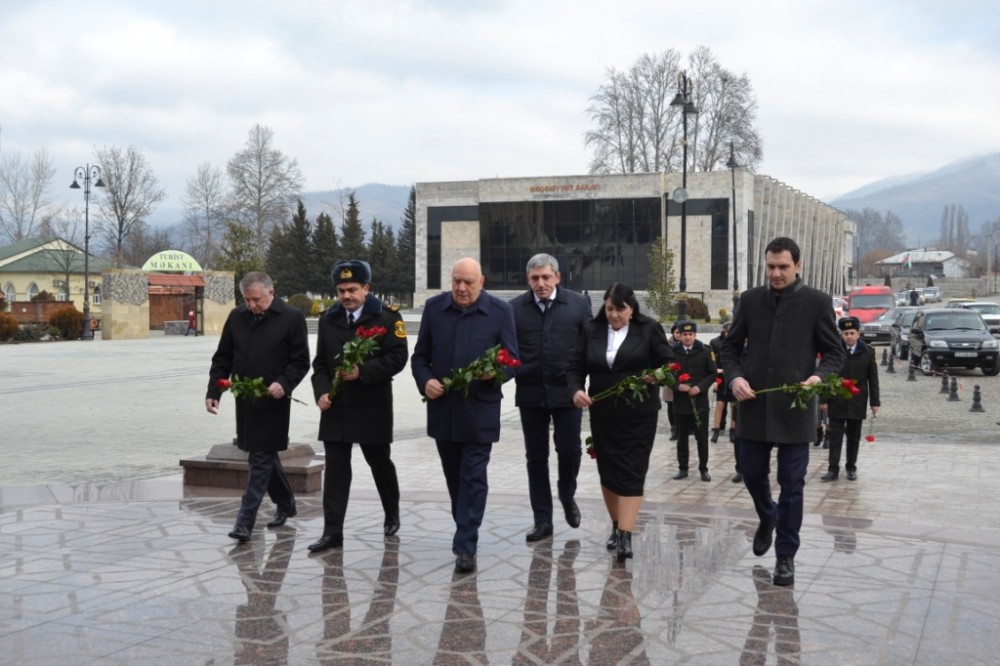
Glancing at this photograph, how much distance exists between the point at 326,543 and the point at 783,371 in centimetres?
294

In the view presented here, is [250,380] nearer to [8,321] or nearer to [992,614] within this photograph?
[992,614]

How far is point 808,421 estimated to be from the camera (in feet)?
19.4

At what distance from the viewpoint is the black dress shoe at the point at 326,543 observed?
21.4ft

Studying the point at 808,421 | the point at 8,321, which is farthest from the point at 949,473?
the point at 8,321

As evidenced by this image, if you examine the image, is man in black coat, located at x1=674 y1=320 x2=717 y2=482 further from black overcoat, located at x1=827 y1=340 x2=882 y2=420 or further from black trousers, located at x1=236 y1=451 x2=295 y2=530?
black trousers, located at x1=236 y1=451 x2=295 y2=530

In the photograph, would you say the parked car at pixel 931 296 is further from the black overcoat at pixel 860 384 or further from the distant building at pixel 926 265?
the black overcoat at pixel 860 384

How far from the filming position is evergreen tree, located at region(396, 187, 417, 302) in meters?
84.2

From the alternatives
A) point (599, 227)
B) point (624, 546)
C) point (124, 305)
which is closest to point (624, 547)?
point (624, 546)

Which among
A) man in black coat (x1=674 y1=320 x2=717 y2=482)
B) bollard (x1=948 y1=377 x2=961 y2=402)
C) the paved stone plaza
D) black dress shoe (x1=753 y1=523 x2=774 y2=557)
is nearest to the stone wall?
bollard (x1=948 y1=377 x2=961 y2=402)

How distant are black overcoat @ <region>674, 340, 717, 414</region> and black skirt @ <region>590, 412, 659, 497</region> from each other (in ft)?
11.7

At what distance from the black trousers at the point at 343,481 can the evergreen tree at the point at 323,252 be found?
238ft

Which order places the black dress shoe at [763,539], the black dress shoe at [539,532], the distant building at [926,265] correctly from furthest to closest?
the distant building at [926,265] → the black dress shoe at [539,532] → the black dress shoe at [763,539]

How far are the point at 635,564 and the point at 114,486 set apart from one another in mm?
4888

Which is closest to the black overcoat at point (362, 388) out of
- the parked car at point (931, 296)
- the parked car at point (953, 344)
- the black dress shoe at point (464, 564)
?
the black dress shoe at point (464, 564)
